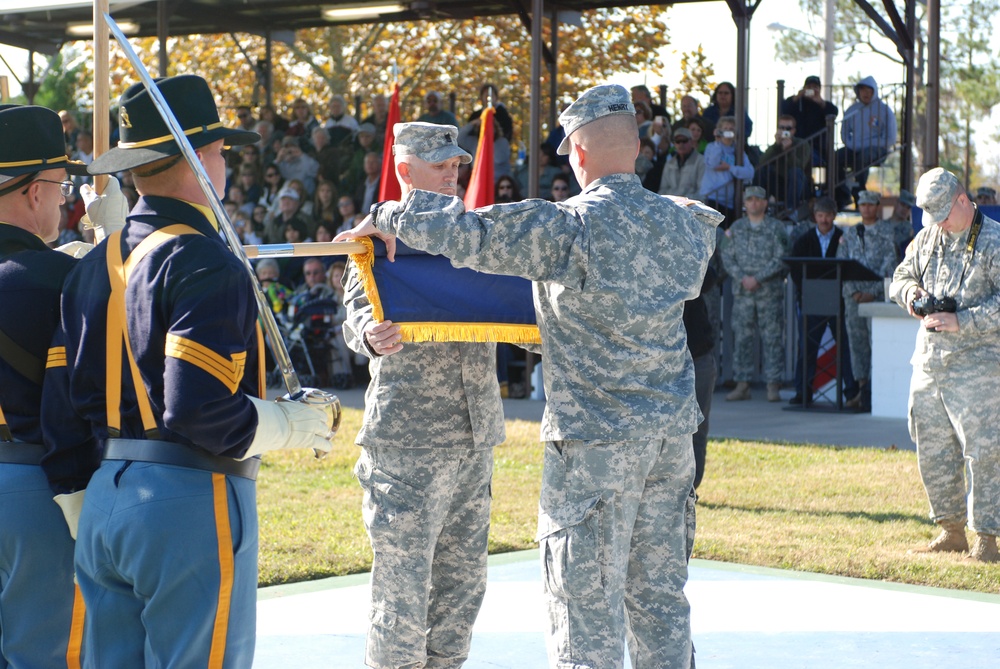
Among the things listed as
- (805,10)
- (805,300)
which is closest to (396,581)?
(805,300)

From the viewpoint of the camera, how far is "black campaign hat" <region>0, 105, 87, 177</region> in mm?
3990

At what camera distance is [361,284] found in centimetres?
457

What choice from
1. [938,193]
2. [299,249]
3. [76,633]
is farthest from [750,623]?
[76,633]

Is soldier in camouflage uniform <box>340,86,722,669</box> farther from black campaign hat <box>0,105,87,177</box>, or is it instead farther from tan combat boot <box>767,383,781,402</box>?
tan combat boot <box>767,383,781,402</box>

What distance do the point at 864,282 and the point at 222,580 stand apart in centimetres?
1165

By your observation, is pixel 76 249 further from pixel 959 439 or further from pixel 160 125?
Result: pixel 959 439

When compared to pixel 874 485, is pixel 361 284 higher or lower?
higher

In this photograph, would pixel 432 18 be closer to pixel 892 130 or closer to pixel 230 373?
pixel 892 130

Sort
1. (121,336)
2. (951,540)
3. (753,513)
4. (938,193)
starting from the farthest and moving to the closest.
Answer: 1. (753,513)
2. (951,540)
3. (938,193)
4. (121,336)

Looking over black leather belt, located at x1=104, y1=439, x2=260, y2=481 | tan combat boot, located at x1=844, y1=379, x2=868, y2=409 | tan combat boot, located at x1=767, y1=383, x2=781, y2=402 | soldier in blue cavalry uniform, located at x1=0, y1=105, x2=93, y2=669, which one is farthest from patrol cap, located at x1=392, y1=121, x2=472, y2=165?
tan combat boot, located at x1=767, y1=383, x2=781, y2=402

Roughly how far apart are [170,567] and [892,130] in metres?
15.4

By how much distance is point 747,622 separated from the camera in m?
6.10

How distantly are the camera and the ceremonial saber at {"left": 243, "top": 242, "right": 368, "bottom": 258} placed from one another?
3.89 meters

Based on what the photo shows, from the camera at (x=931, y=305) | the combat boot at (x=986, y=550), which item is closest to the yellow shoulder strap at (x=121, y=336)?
the camera at (x=931, y=305)
